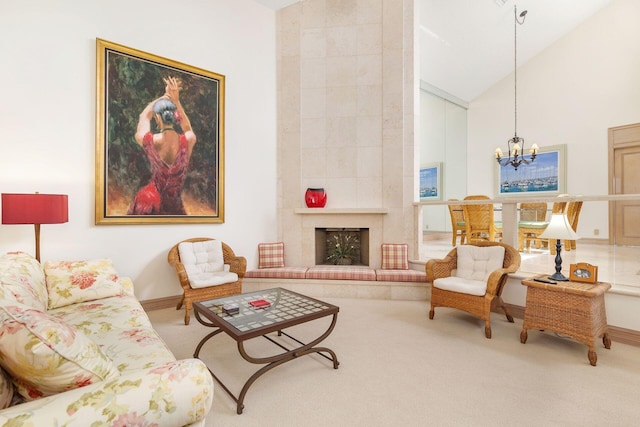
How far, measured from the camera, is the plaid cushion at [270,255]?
4.63m

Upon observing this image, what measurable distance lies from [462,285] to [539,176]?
5668 millimetres

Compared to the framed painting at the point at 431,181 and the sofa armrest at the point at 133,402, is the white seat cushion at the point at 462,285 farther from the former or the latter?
the framed painting at the point at 431,181

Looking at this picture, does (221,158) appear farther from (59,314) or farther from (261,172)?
(59,314)

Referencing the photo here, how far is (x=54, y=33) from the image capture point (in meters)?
3.15

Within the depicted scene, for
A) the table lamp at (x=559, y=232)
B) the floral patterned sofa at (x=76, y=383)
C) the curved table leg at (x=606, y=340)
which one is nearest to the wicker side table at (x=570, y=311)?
the curved table leg at (x=606, y=340)

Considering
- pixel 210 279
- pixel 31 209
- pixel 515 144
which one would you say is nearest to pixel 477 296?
pixel 210 279

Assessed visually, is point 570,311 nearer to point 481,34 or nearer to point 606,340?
point 606,340

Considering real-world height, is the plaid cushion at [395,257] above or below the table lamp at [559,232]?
below

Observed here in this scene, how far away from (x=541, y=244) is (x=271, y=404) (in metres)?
5.89

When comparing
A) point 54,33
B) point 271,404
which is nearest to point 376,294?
point 271,404

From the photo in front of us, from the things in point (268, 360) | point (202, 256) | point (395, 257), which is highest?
point (202, 256)

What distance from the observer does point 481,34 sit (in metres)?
6.30

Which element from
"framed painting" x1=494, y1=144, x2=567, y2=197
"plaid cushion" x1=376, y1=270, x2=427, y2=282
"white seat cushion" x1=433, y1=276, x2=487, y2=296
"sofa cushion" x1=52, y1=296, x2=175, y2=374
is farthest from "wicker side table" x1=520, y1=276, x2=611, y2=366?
"framed painting" x1=494, y1=144, x2=567, y2=197

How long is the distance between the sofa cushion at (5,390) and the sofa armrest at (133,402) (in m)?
0.22
